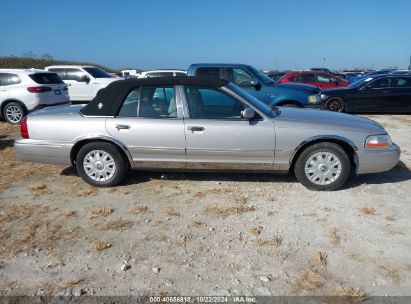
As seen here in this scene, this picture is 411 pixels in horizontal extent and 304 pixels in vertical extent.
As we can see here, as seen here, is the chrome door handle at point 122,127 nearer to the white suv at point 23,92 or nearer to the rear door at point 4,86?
the white suv at point 23,92

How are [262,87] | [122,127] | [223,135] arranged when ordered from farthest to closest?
[262,87], [122,127], [223,135]

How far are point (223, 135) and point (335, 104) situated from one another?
8.95m

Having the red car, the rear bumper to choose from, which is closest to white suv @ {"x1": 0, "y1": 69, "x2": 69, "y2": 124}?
the rear bumper

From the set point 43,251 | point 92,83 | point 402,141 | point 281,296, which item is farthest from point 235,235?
point 92,83

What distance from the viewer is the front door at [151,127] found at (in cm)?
503

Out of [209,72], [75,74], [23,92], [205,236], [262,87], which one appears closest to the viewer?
[205,236]

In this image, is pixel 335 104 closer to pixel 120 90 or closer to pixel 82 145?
pixel 120 90

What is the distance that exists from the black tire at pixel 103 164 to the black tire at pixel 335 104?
9292mm

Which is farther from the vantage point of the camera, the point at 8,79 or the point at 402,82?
the point at 402,82

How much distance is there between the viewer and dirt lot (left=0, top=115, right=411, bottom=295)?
3.11 metres

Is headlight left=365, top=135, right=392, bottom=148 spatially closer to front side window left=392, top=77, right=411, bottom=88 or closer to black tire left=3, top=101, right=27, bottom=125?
front side window left=392, top=77, right=411, bottom=88

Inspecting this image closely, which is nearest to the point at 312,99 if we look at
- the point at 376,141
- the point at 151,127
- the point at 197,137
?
the point at 376,141

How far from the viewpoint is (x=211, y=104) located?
16.9 feet

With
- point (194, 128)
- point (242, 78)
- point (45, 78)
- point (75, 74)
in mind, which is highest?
point (75, 74)
